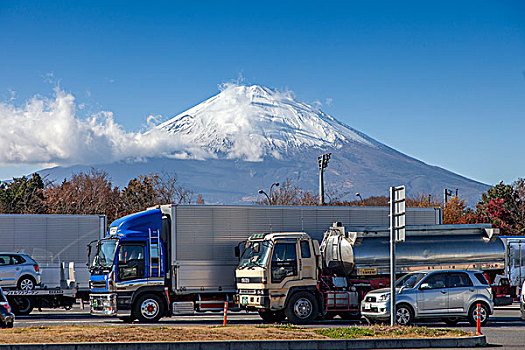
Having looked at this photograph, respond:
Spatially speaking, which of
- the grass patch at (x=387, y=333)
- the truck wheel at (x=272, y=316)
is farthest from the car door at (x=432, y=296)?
the truck wheel at (x=272, y=316)

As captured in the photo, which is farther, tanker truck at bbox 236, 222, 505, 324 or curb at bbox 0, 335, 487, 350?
tanker truck at bbox 236, 222, 505, 324

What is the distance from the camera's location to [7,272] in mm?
26219

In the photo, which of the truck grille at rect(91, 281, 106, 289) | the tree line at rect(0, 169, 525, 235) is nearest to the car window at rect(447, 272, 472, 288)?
the truck grille at rect(91, 281, 106, 289)

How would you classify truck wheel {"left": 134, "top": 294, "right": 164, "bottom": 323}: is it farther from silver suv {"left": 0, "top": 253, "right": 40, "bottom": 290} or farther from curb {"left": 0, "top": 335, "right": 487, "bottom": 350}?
curb {"left": 0, "top": 335, "right": 487, "bottom": 350}

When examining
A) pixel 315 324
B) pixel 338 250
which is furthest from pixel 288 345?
pixel 338 250

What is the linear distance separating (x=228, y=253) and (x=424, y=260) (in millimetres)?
6006

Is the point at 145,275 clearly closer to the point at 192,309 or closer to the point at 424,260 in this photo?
the point at 192,309

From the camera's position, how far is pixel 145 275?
75.3 ft

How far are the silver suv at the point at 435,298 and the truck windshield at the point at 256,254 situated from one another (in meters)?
3.13

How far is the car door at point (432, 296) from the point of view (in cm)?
2161

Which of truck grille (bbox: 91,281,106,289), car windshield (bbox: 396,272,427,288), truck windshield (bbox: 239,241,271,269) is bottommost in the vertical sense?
truck grille (bbox: 91,281,106,289)

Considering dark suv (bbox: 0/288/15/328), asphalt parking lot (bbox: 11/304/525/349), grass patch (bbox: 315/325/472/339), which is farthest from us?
asphalt parking lot (bbox: 11/304/525/349)

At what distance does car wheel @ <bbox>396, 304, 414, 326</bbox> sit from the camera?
21.3m

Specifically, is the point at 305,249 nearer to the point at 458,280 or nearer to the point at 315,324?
the point at 315,324
